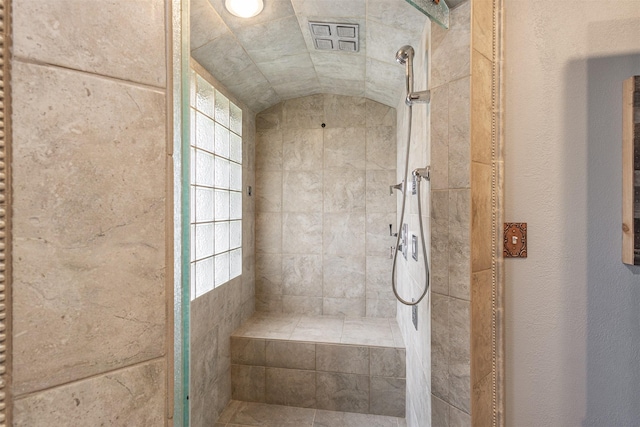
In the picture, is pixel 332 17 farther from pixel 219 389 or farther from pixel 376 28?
pixel 219 389

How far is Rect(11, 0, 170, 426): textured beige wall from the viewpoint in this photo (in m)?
0.37

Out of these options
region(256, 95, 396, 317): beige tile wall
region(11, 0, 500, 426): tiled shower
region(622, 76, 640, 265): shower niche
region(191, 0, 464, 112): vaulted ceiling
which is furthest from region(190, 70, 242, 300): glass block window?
region(622, 76, 640, 265): shower niche

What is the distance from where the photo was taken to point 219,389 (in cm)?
198

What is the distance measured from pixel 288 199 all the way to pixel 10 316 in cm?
235

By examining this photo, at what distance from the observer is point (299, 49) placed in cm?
186

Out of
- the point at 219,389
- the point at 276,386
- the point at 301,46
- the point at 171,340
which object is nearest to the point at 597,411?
the point at 171,340

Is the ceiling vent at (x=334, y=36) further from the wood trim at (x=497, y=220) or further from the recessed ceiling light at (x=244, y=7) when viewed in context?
the wood trim at (x=497, y=220)

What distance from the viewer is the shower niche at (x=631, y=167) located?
2.85 feet

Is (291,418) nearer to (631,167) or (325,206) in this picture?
(325,206)

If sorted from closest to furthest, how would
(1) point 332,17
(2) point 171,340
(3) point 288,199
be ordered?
1. (2) point 171,340
2. (1) point 332,17
3. (3) point 288,199

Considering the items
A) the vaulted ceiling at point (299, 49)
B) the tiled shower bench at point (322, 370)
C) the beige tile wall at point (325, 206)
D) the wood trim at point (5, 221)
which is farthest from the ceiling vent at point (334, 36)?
the tiled shower bench at point (322, 370)

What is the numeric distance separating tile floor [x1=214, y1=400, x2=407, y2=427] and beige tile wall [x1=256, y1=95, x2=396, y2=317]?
767mm

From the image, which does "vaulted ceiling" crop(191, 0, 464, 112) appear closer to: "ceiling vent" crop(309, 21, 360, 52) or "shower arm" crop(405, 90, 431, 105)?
"ceiling vent" crop(309, 21, 360, 52)

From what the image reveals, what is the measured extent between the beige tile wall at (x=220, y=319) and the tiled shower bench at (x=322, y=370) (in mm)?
136
